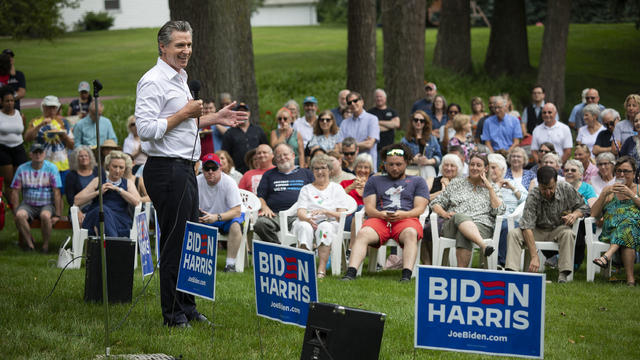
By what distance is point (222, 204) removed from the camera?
33.4 feet

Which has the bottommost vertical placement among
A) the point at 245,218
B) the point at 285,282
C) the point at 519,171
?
the point at 245,218

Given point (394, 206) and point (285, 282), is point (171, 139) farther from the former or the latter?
point (394, 206)

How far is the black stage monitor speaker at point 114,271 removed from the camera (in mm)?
7320

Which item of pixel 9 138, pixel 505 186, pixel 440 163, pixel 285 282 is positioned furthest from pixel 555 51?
pixel 285 282

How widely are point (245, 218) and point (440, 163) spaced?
10.8ft

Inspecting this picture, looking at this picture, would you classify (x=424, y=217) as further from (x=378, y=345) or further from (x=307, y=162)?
(x=378, y=345)

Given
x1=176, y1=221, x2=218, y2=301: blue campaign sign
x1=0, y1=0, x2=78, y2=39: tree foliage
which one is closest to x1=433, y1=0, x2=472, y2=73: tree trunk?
x1=0, y1=0, x2=78, y2=39: tree foliage

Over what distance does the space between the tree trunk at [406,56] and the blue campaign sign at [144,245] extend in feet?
36.8

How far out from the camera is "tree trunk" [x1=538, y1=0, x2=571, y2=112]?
21.2 meters

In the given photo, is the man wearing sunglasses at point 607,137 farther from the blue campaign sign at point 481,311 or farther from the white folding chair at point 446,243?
the blue campaign sign at point 481,311

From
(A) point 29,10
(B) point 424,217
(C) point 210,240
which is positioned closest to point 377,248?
(B) point 424,217

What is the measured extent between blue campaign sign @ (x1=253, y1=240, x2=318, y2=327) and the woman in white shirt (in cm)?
850

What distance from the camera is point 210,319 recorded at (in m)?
6.79

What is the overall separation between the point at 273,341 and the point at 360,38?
12776 millimetres
